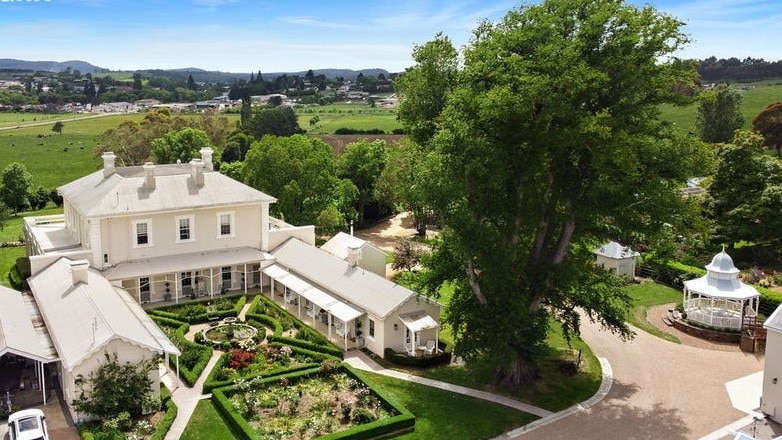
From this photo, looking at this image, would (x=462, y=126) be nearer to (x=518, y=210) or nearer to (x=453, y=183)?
(x=453, y=183)

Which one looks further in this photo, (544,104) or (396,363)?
(396,363)

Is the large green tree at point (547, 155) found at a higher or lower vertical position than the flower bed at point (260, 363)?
higher

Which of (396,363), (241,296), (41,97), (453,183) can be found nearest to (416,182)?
(453,183)

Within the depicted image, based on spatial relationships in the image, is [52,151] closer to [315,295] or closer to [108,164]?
[108,164]

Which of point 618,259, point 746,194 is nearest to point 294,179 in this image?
point 618,259

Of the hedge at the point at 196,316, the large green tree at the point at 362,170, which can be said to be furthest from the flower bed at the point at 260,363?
the large green tree at the point at 362,170

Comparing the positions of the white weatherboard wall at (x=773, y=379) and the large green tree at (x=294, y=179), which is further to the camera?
the large green tree at (x=294, y=179)

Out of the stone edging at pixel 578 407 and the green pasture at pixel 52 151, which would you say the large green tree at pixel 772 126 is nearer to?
the stone edging at pixel 578 407
